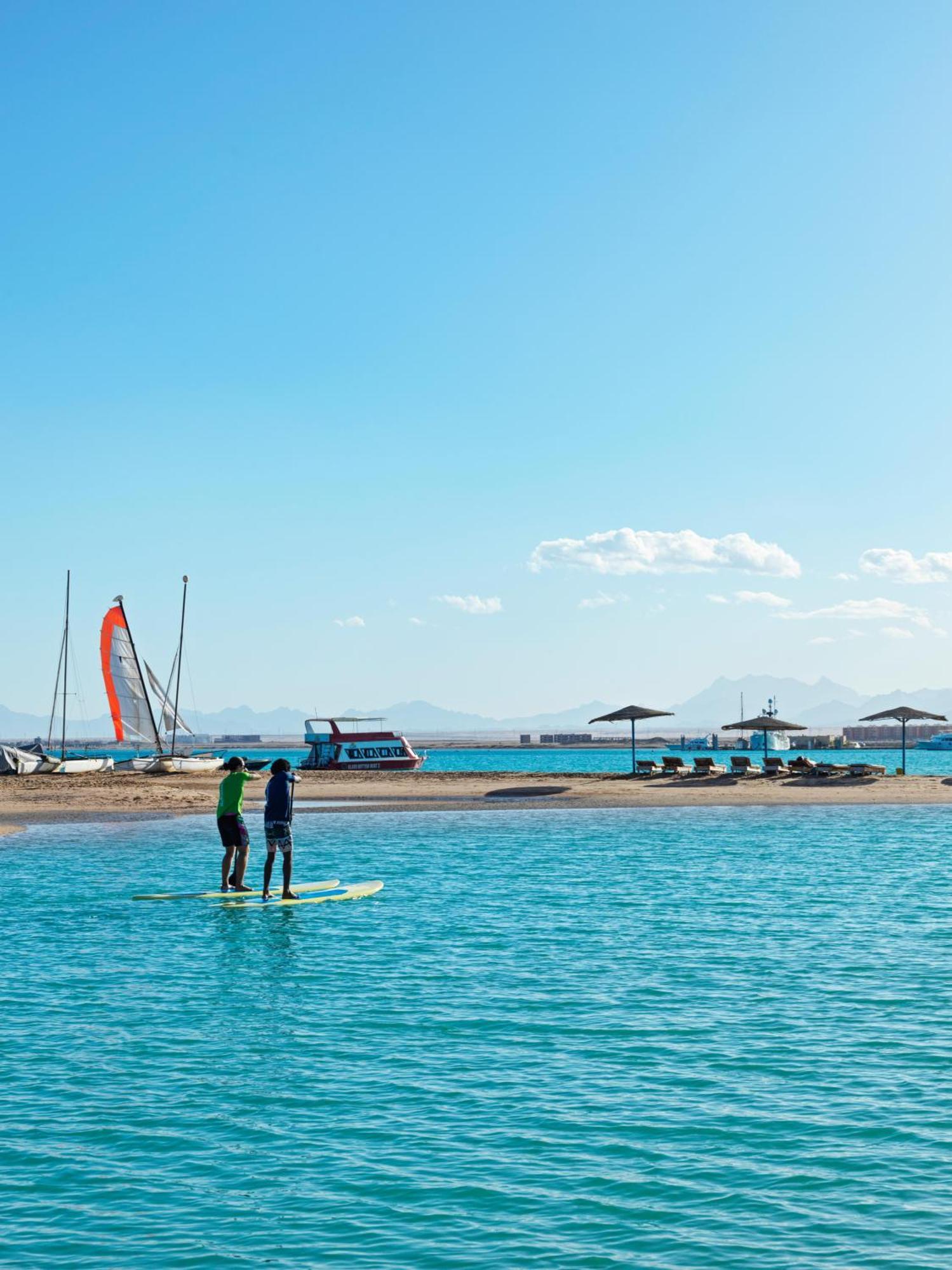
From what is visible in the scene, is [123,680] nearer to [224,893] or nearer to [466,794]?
[466,794]

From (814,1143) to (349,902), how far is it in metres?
12.8

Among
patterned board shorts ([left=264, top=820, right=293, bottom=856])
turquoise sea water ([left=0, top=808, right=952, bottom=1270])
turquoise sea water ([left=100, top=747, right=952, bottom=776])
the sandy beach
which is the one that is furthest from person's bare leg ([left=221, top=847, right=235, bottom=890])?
turquoise sea water ([left=100, top=747, right=952, bottom=776])

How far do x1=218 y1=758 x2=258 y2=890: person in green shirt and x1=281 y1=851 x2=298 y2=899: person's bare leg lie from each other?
1.00 meters

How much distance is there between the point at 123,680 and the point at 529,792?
107 feet

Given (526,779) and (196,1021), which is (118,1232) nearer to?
(196,1021)

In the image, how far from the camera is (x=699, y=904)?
1944cm

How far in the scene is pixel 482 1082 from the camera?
9883 mm

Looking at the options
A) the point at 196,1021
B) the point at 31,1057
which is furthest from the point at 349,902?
the point at 31,1057

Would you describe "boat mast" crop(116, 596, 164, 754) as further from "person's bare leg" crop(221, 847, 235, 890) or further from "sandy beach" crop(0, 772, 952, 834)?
"person's bare leg" crop(221, 847, 235, 890)

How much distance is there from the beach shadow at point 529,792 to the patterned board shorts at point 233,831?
2628cm

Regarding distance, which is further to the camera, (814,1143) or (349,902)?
(349,902)

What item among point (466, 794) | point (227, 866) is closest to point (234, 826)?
point (227, 866)

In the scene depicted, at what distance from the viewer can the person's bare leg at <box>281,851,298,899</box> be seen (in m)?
19.6

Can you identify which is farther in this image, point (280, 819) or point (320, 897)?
point (320, 897)
